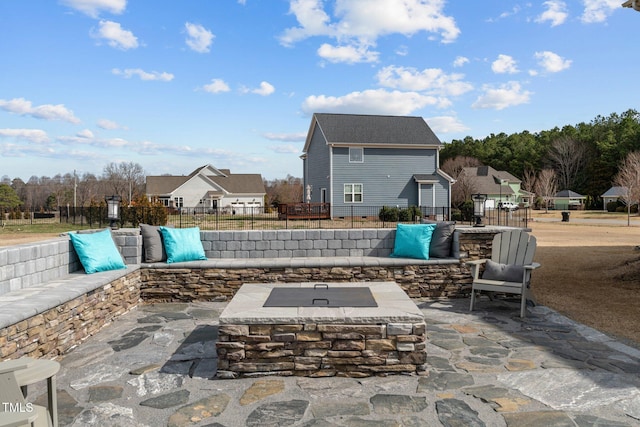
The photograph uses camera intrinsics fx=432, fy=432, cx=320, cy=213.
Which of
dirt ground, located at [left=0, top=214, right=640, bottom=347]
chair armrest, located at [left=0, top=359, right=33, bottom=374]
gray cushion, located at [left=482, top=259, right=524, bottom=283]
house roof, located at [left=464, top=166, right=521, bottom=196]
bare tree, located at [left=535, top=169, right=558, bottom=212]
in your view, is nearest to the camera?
chair armrest, located at [left=0, top=359, right=33, bottom=374]

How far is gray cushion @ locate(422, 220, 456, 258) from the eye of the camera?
20.8 feet

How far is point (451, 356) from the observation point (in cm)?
380

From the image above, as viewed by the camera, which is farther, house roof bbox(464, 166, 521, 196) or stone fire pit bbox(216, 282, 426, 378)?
house roof bbox(464, 166, 521, 196)

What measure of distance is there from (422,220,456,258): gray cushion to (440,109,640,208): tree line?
3622cm

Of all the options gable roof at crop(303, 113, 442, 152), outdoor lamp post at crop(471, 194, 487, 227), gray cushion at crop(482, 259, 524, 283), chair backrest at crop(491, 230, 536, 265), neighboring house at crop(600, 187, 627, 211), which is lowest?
gray cushion at crop(482, 259, 524, 283)

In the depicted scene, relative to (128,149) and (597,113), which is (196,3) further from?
(597,113)

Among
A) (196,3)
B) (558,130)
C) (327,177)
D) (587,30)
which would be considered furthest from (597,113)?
(196,3)

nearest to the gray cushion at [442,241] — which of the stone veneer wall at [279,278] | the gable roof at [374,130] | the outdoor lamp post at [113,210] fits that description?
the stone veneer wall at [279,278]

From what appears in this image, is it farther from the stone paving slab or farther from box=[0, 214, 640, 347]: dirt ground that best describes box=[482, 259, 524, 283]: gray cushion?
the stone paving slab

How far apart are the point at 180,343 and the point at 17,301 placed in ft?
4.67

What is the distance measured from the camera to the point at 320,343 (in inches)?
132

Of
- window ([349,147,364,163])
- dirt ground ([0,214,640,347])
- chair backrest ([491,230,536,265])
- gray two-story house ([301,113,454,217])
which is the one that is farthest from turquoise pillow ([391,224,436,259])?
window ([349,147,364,163])

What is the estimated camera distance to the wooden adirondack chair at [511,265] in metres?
5.17

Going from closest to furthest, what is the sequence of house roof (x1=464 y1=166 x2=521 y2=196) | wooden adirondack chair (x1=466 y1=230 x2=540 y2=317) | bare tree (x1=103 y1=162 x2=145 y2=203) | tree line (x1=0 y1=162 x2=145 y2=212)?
wooden adirondack chair (x1=466 y1=230 x2=540 y2=317), tree line (x1=0 y1=162 x2=145 y2=212), house roof (x1=464 y1=166 x2=521 y2=196), bare tree (x1=103 y1=162 x2=145 y2=203)
